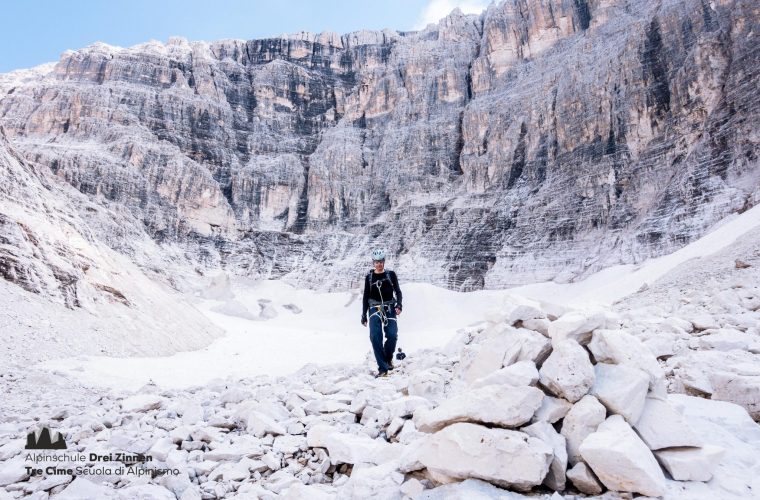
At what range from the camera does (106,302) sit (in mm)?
12234

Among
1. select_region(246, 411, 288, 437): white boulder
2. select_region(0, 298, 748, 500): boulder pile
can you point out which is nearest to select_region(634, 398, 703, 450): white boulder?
select_region(0, 298, 748, 500): boulder pile

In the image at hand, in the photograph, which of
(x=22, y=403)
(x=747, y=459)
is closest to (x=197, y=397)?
(x=22, y=403)

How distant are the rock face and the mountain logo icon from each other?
105 ft

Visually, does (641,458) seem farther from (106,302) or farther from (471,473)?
(106,302)

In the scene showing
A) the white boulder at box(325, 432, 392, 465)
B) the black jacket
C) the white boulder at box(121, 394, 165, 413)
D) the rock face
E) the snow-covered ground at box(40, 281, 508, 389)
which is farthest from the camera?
the rock face

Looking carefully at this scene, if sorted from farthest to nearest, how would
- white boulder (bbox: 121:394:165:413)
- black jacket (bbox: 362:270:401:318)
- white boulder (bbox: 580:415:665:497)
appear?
black jacket (bbox: 362:270:401:318) < white boulder (bbox: 121:394:165:413) < white boulder (bbox: 580:415:665:497)

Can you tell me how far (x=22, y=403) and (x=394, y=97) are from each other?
196 feet

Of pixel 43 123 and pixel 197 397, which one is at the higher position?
pixel 43 123

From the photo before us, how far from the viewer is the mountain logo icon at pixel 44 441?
312 centimetres

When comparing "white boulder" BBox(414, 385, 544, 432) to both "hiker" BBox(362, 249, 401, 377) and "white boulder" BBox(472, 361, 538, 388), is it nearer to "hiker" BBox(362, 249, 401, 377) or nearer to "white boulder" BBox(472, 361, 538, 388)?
"white boulder" BBox(472, 361, 538, 388)

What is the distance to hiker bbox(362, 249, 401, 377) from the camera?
242 inches

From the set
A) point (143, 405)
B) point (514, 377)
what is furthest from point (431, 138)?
point (514, 377)

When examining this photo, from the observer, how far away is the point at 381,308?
247 inches

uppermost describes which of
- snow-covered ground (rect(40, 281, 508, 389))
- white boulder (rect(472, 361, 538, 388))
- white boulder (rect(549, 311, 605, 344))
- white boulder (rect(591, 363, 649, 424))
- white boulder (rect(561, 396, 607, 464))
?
white boulder (rect(549, 311, 605, 344))
